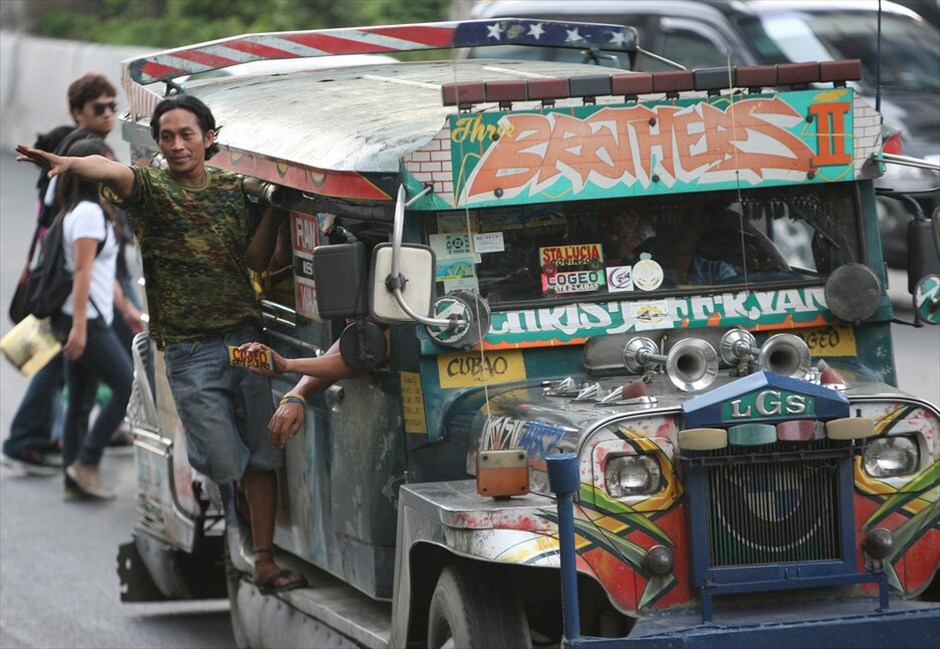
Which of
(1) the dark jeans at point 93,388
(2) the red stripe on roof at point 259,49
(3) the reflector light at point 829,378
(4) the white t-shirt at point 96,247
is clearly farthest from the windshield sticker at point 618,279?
(1) the dark jeans at point 93,388

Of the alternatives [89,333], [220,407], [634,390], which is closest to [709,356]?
[634,390]

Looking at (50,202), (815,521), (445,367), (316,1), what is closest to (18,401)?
(50,202)

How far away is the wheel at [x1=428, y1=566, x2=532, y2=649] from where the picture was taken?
5.67 meters

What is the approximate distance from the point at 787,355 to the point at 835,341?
591 millimetres

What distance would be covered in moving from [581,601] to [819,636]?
912 mm

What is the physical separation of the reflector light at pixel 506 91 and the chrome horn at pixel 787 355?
44.7 inches

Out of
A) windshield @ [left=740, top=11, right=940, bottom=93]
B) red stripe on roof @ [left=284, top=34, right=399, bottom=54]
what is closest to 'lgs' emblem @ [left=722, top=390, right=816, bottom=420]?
red stripe on roof @ [left=284, top=34, right=399, bottom=54]

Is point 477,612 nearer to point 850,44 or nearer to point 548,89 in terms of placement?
point 548,89

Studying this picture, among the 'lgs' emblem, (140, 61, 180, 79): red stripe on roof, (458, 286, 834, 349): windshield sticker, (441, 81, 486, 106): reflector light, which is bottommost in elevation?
the 'lgs' emblem

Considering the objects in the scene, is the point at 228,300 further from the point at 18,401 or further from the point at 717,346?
the point at 18,401

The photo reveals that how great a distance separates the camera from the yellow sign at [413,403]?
6289 millimetres

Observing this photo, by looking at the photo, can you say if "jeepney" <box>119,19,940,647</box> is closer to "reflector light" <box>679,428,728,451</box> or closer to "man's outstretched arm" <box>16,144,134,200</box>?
"reflector light" <box>679,428,728,451</box>

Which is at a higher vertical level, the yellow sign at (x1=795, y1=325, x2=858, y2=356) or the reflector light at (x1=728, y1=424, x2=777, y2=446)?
the yellow sign at (x1=795, y1=325, x2=858, y2=356)

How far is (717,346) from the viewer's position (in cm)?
647
